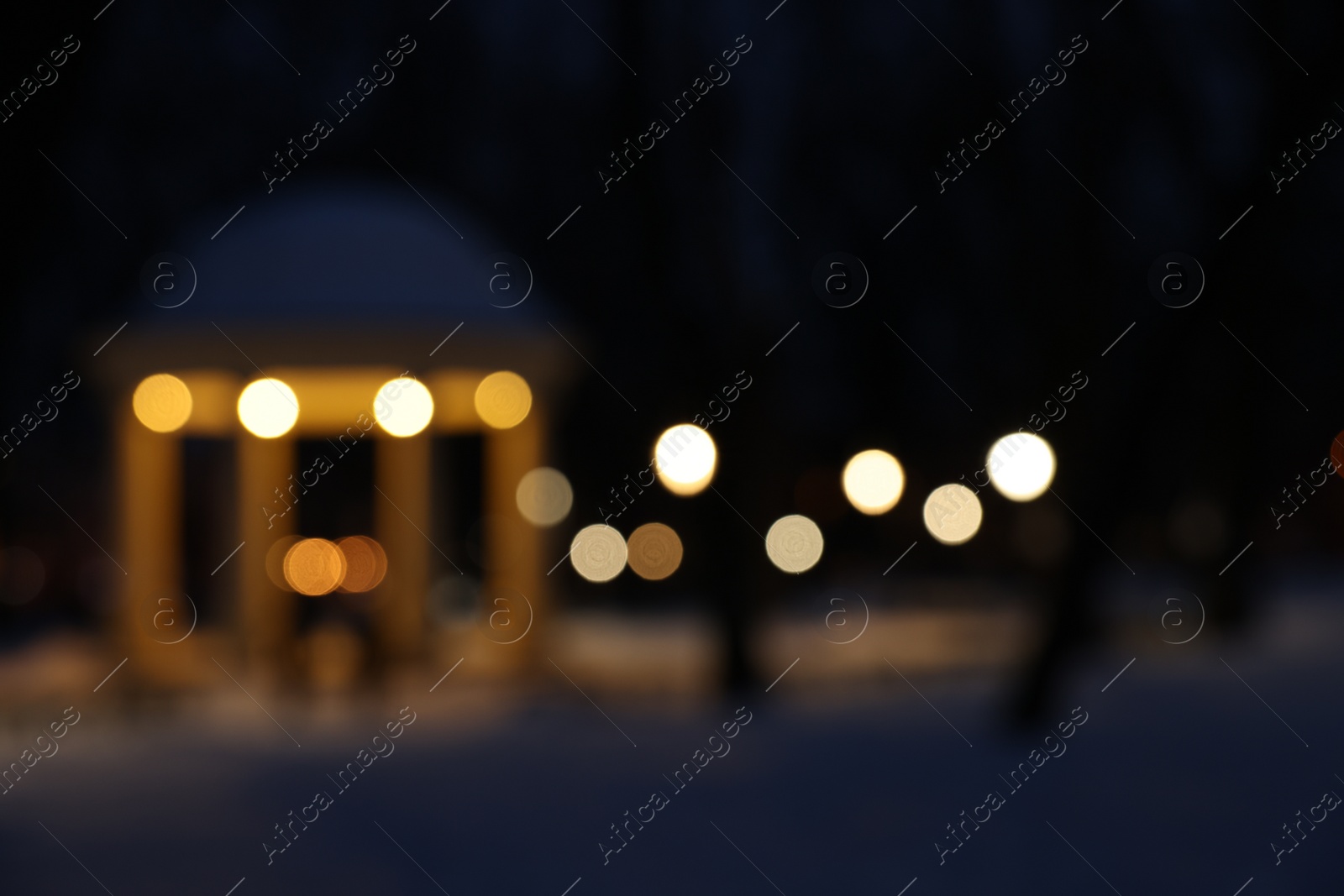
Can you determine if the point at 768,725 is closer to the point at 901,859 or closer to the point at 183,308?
the point at 901,859

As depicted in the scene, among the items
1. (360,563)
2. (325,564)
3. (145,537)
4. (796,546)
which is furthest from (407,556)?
(796,546)

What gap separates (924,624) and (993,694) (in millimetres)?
8611

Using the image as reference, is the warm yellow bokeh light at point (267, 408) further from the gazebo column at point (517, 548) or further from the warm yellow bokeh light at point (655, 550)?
the warm yellow bokeh light at point (655, 550)

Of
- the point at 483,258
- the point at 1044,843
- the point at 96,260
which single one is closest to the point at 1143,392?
the point at 1044,843

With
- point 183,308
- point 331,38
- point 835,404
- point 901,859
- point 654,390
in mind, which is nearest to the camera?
point 901,859

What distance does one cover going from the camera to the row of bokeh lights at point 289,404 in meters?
14.8

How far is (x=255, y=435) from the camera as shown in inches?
607

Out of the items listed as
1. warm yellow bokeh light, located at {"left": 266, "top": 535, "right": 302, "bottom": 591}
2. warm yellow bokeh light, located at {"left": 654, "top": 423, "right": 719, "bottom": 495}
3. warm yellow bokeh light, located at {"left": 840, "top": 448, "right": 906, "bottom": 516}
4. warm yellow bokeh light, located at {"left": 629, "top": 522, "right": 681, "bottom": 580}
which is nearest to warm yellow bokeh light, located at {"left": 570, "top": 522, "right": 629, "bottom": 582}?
warm yellow bokeh light, located at {"left": 629, "top": 522, "right": 681, "bottom": 580}

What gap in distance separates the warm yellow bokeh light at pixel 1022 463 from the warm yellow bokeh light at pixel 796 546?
20.0 metres

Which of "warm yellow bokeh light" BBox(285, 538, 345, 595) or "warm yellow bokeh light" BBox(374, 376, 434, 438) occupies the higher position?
"warm yellow bokeh light" BBox(285, 538, 345, 595)

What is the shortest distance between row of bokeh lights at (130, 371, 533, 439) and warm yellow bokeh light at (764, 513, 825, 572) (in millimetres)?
20665

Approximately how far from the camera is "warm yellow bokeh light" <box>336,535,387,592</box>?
1272 inches

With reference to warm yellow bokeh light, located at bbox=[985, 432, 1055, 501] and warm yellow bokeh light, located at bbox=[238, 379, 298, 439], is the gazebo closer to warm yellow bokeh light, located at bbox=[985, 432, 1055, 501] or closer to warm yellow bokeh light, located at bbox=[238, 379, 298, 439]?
warm yellow bokeh light, located at bbox=[238, 379, 298, 439]

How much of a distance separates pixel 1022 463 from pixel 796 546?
2257 cm
